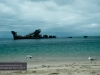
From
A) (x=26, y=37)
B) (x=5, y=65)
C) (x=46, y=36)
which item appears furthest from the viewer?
(x=46, y=36)

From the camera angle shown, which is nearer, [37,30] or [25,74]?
[25,74]

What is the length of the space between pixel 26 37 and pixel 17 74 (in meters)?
139

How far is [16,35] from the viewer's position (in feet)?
451

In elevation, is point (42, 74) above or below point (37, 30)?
below

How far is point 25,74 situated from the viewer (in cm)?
993

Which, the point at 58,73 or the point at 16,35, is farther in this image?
the point at 16,35

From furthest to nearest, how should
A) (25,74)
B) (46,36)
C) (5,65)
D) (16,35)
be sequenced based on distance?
(46,36) → (16,35) → (5,65) → (25,74)

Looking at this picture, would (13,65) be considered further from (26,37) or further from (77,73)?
(26,37)

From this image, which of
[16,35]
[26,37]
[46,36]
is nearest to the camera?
[16,35]

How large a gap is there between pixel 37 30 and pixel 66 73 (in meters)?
132

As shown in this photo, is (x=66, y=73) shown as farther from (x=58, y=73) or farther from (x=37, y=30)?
(x=37, y=30)

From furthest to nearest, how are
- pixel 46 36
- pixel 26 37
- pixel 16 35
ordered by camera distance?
1. pixel 46 36
2. pixel 26 37
3. pixel 16 35

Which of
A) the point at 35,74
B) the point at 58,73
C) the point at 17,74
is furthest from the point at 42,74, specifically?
the point at 17,74

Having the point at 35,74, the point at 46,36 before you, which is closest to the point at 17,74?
the point at 35,74
